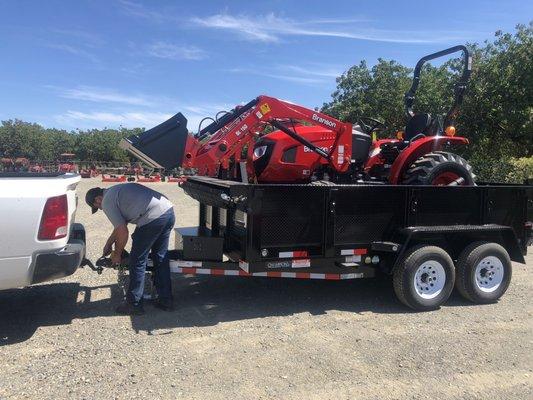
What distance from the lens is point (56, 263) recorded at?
436 cm

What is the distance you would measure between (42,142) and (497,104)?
71.5 m

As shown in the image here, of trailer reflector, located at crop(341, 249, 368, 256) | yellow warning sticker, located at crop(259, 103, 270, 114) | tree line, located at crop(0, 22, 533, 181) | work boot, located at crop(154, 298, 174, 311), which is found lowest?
work boot, located at crop(154, 298, 174, 311)

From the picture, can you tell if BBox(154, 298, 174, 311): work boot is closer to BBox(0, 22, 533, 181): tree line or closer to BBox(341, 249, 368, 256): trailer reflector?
BBox(341, 249, 368, 256): trailer reflector

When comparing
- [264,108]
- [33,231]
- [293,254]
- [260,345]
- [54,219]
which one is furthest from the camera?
[264,108]

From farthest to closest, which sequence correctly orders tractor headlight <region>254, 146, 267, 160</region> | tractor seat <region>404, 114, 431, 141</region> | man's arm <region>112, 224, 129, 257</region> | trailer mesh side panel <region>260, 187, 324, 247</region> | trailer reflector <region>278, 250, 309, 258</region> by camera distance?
tractor seat <region>404, 114, 431, 141</region> → tractor headlight <region>254, 146, 267, 160</region> → trailer reflector <region>278, 250, 309, 258</region> → trailer mesh side panel <region>260, 187, 324, 247</region> → man's arm <region>112, 224, 129, 257</region>

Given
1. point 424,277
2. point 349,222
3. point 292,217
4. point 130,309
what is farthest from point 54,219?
point 424,277

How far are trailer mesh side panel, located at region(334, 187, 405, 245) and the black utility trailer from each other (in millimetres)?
12

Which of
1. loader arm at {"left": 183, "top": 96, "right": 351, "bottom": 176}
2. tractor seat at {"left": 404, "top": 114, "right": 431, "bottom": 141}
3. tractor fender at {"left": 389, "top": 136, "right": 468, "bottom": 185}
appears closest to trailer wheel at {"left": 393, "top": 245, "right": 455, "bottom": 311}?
tractor fender at {"left": 389, "top": 136, "right": 468, "bottom": 185}

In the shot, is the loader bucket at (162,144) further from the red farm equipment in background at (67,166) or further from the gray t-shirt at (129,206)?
the red farm equipment in background at (67,166)

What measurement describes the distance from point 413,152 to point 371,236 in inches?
66.9

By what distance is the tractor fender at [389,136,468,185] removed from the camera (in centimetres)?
667

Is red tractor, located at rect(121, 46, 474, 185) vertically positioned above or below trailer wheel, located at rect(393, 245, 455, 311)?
above

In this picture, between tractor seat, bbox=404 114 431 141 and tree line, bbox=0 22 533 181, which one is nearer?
tractor seat, bbox=404 114 431 141

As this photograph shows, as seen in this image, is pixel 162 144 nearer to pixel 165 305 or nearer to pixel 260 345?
pixel 165 305
